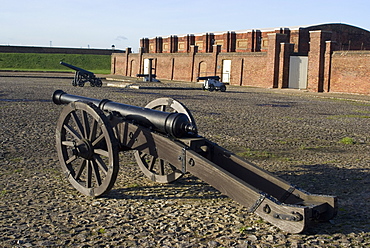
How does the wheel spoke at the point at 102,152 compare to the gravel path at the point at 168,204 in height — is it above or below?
above

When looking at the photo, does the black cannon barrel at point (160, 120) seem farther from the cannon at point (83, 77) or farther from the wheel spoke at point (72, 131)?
the cannon at point (83, 77)

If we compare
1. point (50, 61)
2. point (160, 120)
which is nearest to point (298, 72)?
point (160, 120)

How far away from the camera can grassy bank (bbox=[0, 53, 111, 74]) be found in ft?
228

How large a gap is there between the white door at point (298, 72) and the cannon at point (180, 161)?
1066 inches

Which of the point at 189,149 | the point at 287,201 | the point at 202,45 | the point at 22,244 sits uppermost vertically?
the point at 202,45

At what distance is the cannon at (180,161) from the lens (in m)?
3.90

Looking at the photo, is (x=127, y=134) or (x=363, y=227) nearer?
(x=363, y=227)

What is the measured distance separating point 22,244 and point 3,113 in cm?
934

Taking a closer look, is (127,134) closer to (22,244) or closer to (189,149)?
(189,149)

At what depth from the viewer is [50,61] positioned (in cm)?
7244

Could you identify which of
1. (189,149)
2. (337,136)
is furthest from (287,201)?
(337,136)

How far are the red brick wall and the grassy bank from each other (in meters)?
44.8

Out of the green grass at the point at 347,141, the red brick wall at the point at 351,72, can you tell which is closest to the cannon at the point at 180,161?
the green grass at the point at 347,141

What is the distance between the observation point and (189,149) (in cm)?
454
